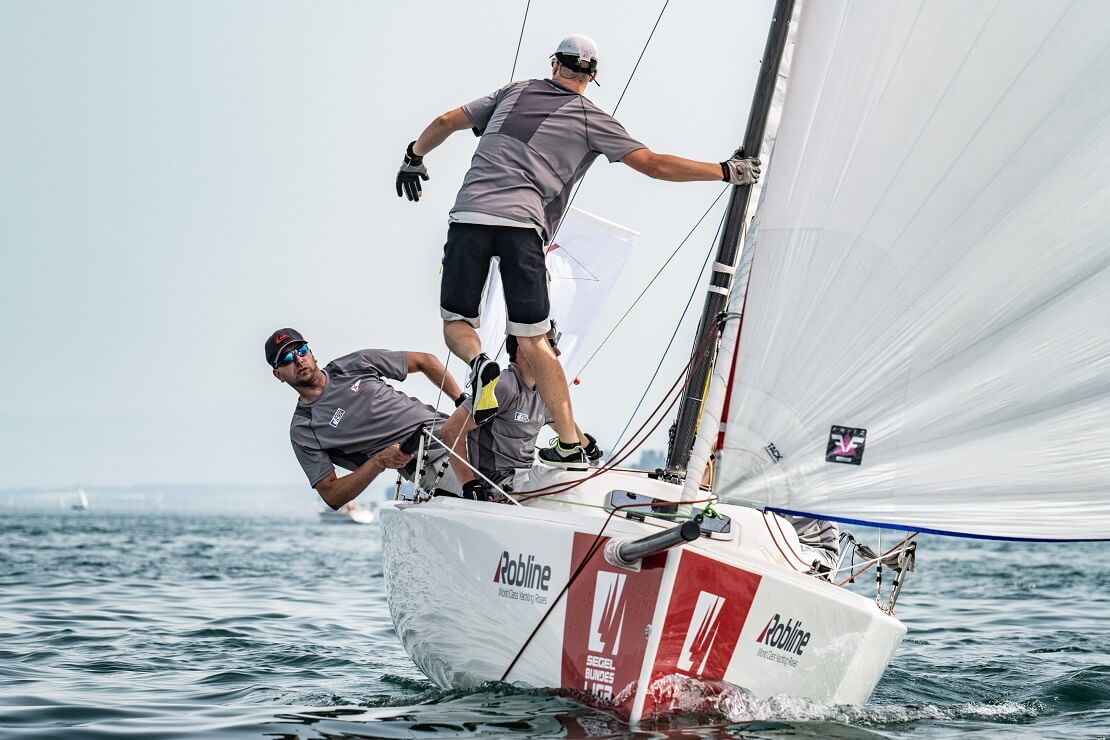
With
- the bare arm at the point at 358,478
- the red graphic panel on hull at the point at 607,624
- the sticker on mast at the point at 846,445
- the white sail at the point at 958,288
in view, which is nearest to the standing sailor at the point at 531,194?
the bare arm at the point at 358,478

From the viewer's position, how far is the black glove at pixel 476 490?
467 centimetres

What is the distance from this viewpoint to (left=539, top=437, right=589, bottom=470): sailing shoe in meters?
4.58

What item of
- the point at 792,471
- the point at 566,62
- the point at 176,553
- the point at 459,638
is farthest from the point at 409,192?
the point at 176,553

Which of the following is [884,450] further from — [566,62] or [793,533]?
[566,62]

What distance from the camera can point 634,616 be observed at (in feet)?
12.1

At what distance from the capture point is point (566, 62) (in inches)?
182

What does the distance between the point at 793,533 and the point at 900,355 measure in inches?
55.6

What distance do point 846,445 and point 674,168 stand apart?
53.0 inches

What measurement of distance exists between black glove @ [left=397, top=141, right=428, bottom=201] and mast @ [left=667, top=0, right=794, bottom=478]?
153cm

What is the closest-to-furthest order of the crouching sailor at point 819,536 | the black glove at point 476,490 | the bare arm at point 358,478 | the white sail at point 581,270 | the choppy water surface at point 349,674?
the choppy water surface at point 349,674, the black glove at point 476,490, the bare arm at point 358,478, the crouching sailor at point 819,536, the white sail at point 581,270

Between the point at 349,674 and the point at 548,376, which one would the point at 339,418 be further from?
the point at 349,674

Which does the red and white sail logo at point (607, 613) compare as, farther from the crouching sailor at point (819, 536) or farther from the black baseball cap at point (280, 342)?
the black baseball cap at point (280, 342)

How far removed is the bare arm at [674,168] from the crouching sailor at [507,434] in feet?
2.68

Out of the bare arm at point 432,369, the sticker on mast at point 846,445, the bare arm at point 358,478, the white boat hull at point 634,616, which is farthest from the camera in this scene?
the bare arm at point 432,369
